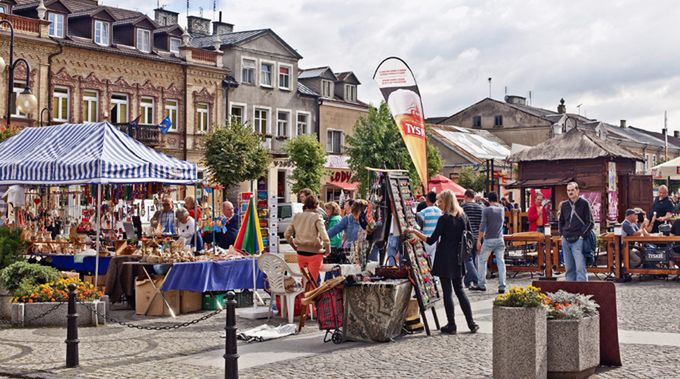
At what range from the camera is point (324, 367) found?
9.39 m

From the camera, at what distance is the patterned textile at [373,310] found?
10906mm

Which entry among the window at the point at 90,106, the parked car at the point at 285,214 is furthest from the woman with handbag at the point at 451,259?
the window at the point at 90,106

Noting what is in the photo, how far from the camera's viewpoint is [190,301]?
14414 mm

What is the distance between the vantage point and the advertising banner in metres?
15.3

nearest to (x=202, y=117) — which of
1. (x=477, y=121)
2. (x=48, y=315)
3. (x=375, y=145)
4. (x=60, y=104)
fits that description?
(x=60, y=104)

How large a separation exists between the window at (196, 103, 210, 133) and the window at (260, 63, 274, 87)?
4213mm

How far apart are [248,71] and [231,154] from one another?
8.48 m

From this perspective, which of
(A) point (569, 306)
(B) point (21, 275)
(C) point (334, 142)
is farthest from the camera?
(C) point (334, 142)

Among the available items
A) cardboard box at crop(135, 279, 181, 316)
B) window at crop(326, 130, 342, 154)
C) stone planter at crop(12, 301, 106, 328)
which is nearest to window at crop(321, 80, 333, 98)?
window at crop(326, 130, 342, 154)

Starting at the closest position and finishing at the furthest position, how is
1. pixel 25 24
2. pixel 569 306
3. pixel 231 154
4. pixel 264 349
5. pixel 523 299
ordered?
pixel 523 299 → pixel 569 306 → pixel 264 349 → pixel 25 24 → pixel 231 154

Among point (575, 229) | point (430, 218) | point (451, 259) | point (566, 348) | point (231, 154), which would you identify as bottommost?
point (566, 348)

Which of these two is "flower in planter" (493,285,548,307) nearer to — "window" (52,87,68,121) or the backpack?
the backpack

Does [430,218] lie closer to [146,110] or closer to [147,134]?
[147,134]

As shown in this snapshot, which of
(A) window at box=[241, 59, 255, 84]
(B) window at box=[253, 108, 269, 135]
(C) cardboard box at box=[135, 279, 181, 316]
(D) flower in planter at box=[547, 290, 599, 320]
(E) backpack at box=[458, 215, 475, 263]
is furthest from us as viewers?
(B) window at box=[253, 108, 269, 135]
